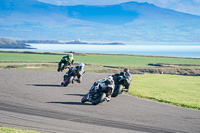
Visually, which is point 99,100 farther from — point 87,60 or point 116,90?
point 87,60

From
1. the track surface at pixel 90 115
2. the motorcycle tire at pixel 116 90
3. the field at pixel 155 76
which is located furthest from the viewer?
the field at pixel 155 76

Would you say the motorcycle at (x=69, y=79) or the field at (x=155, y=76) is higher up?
the motorcycle at (x=69, y=79)

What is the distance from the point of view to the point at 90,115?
1470 cm

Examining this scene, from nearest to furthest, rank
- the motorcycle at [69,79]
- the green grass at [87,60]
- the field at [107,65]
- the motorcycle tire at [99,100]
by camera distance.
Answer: the motorcycle tire at [99,100] → the motorcycle at [69,79] → the field at [107,65] → the green grass at [87,60]

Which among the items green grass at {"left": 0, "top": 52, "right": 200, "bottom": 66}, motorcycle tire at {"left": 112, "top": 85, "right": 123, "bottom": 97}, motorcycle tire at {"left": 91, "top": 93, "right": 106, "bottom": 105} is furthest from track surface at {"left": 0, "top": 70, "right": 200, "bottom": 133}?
green grass at {"left": 0, "top": 52, "right": 200, "bottom": 66}

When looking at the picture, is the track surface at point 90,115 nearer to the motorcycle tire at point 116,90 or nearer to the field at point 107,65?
the motorcycle tire at point 116,90

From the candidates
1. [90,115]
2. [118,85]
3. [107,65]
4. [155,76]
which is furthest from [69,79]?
[107,65]

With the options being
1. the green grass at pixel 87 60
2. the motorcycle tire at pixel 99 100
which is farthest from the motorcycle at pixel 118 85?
the green grass at pixel 87 60

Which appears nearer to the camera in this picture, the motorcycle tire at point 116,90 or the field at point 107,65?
the motorcycle tire at point 116,90

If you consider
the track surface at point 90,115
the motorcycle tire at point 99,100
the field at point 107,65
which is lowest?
the field at point 107,65

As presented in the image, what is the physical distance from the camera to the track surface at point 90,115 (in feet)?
40.9

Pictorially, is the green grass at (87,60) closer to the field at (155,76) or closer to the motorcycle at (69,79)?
the field at (155,76)

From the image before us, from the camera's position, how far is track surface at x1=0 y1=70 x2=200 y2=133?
12477mm

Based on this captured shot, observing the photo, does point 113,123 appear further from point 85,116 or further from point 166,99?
point 166,99
